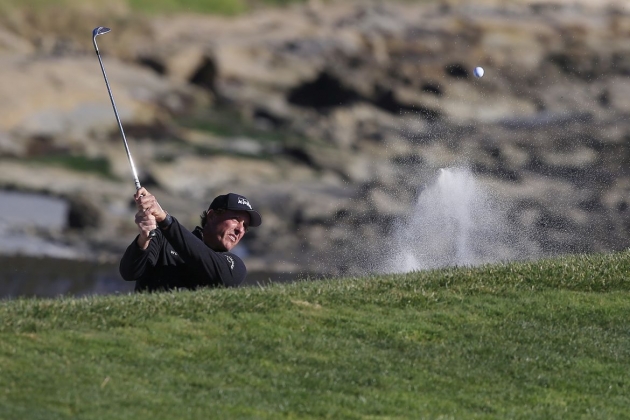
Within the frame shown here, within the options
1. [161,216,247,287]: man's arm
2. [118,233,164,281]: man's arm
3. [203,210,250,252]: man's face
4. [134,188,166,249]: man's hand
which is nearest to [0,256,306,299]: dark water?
[161,216,247,287]: man's arm

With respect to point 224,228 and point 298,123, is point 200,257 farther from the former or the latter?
point 298,123

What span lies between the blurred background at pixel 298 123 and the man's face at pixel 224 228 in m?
16.9

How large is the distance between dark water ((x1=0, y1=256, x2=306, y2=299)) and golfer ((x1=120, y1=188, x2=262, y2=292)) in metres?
29.1

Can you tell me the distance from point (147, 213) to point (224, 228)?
134 centimetres

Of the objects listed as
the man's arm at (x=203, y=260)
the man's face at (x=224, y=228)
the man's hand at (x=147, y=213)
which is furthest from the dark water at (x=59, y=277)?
the man's hand at (x=147, y=213)

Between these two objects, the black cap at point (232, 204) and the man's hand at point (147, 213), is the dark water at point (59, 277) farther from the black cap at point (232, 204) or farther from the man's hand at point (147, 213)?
the man's hand at point (147, 213)

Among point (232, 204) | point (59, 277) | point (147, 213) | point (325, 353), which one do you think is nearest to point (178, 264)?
point (232, 204)

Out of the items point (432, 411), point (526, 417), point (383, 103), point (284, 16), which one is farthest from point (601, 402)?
point (284, 16)

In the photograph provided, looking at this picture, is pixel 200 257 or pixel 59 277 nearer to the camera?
pixel 200 257

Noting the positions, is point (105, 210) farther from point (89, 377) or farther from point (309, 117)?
point (89, 377)

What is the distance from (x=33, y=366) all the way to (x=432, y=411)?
8.68ft

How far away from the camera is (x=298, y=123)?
10731 cm

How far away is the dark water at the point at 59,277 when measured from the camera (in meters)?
43.4

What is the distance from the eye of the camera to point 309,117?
10856 cm
